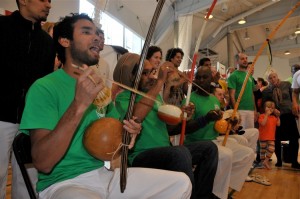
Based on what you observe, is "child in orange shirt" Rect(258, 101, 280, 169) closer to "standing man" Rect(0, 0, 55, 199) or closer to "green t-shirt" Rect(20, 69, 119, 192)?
"standing man" Rect(0, 0, 55, 199)

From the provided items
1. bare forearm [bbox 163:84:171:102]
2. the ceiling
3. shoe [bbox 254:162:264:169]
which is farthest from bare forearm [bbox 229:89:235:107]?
the ceiling

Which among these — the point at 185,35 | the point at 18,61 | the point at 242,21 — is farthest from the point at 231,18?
the point at 18,61

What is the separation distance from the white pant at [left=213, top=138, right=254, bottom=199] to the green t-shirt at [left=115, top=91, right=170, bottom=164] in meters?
0.52

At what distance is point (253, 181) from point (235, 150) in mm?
1050

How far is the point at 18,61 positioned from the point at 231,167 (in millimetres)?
1613

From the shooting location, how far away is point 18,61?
1.60 meters

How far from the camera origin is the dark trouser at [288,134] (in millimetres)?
4180

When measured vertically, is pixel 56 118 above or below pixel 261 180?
above

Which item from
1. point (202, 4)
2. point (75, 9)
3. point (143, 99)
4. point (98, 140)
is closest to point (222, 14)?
point (202, 4)

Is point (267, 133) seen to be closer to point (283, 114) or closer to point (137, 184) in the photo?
point (283, 114)

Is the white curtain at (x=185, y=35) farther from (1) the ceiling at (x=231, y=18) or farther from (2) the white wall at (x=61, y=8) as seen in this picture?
(2) the white wall at (x=61, y=8)

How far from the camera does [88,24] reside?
4.61ft

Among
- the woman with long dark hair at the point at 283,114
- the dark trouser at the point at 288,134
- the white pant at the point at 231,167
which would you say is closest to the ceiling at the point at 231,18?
the woman with long dark hair at the point at 283,114

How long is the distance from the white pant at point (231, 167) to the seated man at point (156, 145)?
6.8 inches
